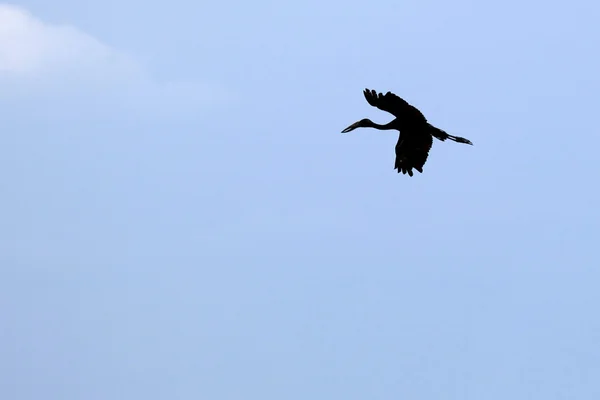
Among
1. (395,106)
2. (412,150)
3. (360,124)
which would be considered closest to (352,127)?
(360,124)

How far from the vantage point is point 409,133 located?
137 ft

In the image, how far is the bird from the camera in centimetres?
3991

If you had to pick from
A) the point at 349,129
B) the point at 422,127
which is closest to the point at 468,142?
the point at 422,127

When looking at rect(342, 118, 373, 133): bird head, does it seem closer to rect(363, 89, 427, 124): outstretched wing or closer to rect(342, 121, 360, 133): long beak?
rect(342, 121, 360, 133): long beak

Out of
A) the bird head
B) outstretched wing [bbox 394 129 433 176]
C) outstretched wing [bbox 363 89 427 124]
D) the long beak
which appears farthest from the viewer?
the long beak

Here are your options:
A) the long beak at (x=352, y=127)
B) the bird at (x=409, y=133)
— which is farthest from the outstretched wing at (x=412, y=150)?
the long beak at (x=352, y=127)

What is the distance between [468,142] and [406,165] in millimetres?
2282

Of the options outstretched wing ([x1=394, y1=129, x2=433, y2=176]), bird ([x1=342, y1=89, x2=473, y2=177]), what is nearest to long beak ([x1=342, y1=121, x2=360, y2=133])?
bird ([x1=342, y1=89, x2=473, y2=177])

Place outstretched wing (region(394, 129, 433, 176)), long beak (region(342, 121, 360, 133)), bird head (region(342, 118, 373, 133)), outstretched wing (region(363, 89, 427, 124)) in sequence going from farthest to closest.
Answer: long beak (region(342, 121, 360, 133)) < bird head (region(342, 118, 373, 133)) < outstretched wing (region(394, 129, 433, 176)) < outstretched wing (region(363, 89, 427, 124))

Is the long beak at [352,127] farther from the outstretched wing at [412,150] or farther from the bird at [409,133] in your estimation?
the outstretched wing at [412,150]

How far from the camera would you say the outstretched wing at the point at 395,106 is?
127ft

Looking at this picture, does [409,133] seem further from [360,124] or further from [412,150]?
[360,124]

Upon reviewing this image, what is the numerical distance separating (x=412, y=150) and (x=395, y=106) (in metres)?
3.12

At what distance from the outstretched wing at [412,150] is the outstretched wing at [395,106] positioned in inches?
38.0
